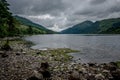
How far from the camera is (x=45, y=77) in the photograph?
69.2 feet

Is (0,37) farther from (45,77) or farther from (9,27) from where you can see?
(45,77)

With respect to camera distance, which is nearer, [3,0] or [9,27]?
[3,0]

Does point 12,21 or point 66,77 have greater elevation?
point 12,21

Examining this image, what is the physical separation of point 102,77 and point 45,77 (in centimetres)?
693

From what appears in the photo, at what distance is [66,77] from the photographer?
21.8m

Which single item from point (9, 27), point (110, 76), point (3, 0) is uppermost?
point (3, 0)

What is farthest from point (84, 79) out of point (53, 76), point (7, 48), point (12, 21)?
point (12, 21)

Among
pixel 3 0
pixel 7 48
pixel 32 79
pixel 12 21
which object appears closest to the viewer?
pixel 32 79

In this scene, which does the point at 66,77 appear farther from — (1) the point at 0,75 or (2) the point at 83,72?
(1) the point at 0,75

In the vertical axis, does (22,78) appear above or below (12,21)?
below

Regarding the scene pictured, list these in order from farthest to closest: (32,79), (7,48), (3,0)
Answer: (3,0) → (7,48) → (32,79)

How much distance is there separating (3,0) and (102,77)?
250 ft

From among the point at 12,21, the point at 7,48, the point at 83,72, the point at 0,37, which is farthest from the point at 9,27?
the point at 83,72

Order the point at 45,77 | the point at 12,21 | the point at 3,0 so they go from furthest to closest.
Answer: the point at 12,21 → the point at 3,0 → the point at 45,77
